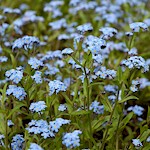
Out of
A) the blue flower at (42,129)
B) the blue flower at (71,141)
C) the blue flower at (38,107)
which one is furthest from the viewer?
the blue flower at (38,107)

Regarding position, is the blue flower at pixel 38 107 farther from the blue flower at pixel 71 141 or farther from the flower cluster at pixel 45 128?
the blue flower at pixel 71 141

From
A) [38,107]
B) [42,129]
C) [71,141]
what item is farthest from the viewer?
[38,107]

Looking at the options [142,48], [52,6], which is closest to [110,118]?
[142,48]

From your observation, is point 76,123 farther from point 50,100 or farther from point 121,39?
point 121,39

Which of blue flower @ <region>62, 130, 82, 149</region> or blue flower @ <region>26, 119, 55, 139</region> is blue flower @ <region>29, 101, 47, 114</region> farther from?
blue flower @ <region>62, 130, 82, 149</region>

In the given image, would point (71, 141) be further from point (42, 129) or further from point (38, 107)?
point (38, 107)

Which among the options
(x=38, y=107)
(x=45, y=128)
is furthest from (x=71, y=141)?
(x=38, y=107)

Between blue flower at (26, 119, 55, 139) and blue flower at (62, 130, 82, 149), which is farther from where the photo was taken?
blue flower at (26, 119, 55, 139)

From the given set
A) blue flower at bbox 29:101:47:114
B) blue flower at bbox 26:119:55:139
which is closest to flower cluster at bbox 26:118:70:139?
blue flower at bbox 26:119:55:139

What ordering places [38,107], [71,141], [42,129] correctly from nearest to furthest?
[71,141] < [42,129] < [38,107]

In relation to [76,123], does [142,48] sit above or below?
below

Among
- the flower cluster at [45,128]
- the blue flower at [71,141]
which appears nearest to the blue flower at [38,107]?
the flower cluster at [45,128]
